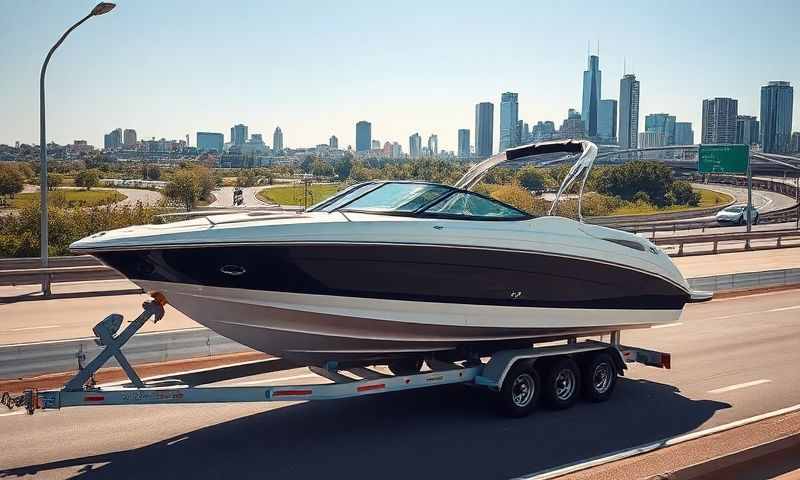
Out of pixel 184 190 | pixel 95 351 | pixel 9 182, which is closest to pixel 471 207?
pixel 95 351

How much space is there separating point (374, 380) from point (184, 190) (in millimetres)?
40766

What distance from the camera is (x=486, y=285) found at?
366 inches

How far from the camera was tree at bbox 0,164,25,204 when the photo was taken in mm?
59719

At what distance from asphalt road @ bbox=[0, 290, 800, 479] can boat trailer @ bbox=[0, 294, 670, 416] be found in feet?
1.17

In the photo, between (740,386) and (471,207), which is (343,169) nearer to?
(740,386)

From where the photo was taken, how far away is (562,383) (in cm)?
1008

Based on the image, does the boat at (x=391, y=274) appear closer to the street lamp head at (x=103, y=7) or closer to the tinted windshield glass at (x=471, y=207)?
the tinted windshield glass at (x=471, y=207)

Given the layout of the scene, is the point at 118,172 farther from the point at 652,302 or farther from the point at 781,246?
the point at 652,302

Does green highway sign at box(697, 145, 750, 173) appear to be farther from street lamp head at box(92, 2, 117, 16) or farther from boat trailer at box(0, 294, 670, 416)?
boat trailer at box(0, 294, 670, 416)

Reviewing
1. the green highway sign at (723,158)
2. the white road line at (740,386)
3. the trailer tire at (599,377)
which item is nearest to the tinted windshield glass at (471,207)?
the trailer tire at (599,377)

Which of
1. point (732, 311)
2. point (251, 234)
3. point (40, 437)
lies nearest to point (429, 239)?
point (251, 234)

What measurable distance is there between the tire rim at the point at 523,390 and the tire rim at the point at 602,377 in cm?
110

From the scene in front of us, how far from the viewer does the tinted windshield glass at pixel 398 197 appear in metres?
9.38

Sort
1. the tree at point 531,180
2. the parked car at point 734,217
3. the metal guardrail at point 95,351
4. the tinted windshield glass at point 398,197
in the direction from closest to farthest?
the tinted windshield glass at point 398,197
the metal guardrail at point 95,351
the tree at point 531,180
the parked car at point 734,217
